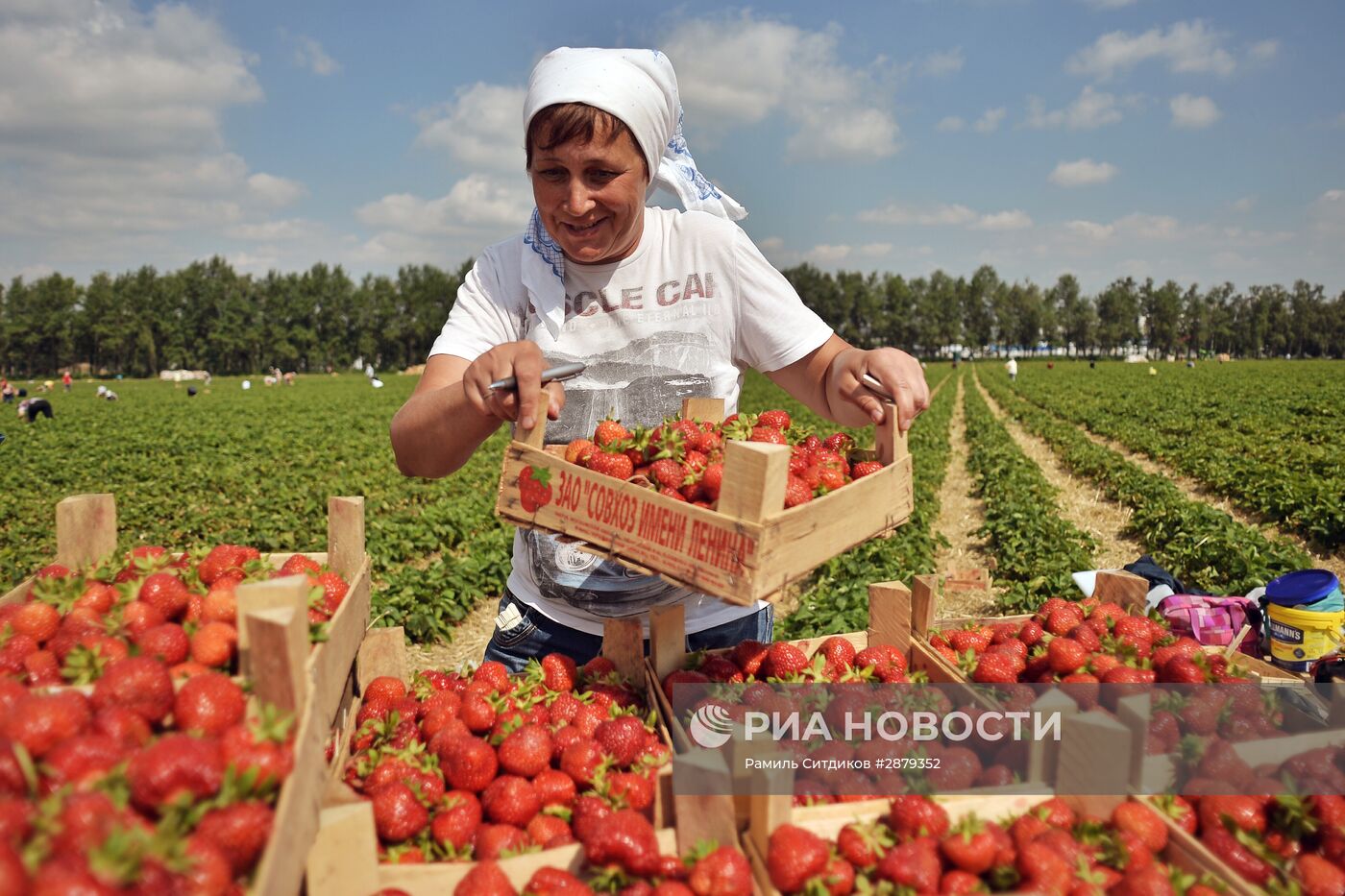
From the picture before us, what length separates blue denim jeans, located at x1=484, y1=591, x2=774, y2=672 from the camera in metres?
2.95

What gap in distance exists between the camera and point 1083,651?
268 cm

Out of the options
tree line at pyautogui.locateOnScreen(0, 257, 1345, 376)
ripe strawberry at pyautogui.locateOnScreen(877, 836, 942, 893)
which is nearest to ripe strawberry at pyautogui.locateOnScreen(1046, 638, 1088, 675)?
ripe strawberry at pyautogui.locateOnScreen(877, 836, 942, 893)

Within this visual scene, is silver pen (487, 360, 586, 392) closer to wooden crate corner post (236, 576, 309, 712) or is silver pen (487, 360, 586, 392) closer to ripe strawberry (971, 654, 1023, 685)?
wooden crate corner post (236, 576, 309, 712)

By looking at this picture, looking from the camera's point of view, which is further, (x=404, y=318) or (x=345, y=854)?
(x=404, y=318)

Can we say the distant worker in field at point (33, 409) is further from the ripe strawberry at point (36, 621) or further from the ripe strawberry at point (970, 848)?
the ripe strawberry at point (970, 848)

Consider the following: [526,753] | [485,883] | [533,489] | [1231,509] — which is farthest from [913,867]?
[1231,509]

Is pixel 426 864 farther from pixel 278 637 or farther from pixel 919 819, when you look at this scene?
pixel 919 819

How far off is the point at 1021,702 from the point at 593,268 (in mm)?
2015

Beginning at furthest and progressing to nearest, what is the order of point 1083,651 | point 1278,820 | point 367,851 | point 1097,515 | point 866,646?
point 1097,515 → point 866,646 → point 1083,651 → point 1278,820 → point 367,851

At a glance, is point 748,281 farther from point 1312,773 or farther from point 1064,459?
point 1064,459

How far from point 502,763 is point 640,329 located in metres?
1.47

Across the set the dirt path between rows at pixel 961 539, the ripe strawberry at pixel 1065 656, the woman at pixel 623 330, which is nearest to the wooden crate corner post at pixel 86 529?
the woman at pixel 623 330

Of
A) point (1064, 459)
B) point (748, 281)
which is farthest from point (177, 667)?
point (1064, 459)

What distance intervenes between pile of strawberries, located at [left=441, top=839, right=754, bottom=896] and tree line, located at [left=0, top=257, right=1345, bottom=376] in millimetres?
97081
